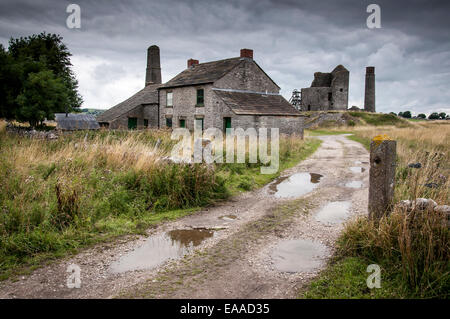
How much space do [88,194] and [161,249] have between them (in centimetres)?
271

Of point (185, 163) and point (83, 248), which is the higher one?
point (185, 163)

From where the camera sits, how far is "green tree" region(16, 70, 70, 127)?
2753 cm

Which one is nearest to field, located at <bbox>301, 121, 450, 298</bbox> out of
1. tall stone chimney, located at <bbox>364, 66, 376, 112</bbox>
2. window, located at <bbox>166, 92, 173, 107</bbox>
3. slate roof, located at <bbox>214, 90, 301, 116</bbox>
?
slate roof, located at <bbox>214, 90, 301, 116</bbox>

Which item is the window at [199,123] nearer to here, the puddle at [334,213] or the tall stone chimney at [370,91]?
the puddle at [334,213]

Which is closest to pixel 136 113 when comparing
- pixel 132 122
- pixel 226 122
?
pixel 132 122

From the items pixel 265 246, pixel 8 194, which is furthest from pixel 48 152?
pixel 265 246

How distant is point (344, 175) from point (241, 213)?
228 inches

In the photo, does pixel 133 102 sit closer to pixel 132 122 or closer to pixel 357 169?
pixel 132 122

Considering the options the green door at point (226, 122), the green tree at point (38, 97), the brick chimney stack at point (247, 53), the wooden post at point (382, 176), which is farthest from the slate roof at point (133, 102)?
the wooden post at point (382, 176)

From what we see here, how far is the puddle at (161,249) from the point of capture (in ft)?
15.0
